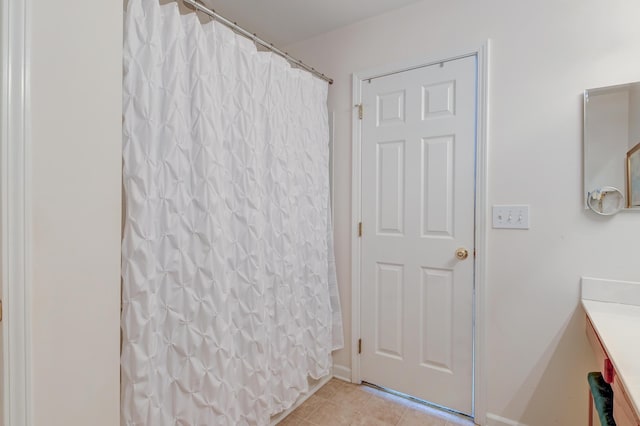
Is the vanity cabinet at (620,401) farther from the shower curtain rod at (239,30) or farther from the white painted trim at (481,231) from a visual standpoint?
the shower curtain rod at (239,30)

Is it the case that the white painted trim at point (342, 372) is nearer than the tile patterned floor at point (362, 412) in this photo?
No

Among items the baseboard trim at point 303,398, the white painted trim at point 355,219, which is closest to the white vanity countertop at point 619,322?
the white painted trim at point 355,219

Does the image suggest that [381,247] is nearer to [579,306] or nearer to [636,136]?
[579,306]

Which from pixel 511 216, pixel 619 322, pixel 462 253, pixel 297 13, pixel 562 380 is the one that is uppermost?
pixel 297 13

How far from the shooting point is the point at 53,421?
32.8 inches

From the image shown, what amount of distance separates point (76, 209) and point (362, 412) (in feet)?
5.99

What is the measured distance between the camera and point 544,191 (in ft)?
5.22

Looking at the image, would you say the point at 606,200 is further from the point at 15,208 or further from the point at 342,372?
the point at 15,208

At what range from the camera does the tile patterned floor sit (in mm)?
1770

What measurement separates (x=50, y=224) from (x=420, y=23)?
212 centimetres

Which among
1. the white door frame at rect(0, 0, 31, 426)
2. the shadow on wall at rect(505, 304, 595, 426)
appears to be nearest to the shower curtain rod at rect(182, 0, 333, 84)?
the white door frame at rect(0, 0, 31, 426)

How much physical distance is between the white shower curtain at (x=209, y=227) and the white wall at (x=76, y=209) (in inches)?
4.3

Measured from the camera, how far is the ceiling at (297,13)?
6.34 feet

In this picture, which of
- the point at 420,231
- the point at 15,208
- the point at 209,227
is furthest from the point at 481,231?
the point at 15,208
